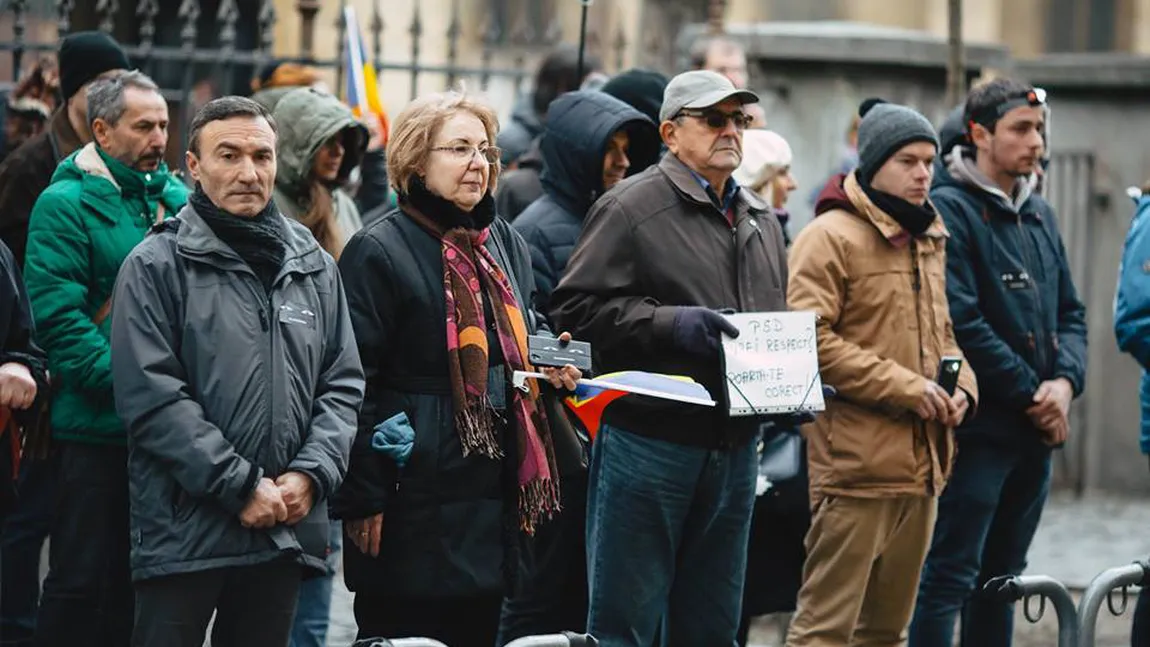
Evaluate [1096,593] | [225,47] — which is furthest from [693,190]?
[225,47]

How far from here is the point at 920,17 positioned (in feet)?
79.2

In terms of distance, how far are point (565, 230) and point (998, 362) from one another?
1613mm

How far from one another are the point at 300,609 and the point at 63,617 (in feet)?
4.05

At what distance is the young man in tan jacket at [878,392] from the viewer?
7.11 meters

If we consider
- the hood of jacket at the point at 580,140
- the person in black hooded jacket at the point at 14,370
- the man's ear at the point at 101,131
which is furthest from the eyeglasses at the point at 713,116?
the person in black hooded jacket at the point at 14,370

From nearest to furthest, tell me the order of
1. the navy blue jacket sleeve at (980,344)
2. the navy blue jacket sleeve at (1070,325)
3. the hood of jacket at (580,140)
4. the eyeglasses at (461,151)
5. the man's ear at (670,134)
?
the eyeglasses at (461,151), the man's ear at (670,134), the hood of jacket at (580,140), the navy blue jacket sleeve at (980,344), the navy blue jacket sleeve at (1070,325)

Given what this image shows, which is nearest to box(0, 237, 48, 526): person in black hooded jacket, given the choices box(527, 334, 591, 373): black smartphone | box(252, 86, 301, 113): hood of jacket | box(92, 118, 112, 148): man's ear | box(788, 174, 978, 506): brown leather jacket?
box(92, 118, 112, 148): man's ear

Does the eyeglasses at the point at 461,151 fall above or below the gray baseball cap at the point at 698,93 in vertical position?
below

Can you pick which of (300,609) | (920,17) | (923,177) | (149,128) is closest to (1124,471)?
(923,177)

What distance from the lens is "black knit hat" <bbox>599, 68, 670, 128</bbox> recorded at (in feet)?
26.1

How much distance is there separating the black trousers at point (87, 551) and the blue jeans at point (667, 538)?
141 centimetres

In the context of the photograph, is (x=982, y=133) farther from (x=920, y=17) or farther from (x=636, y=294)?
(x=920, y=17)

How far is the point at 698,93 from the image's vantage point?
652cm

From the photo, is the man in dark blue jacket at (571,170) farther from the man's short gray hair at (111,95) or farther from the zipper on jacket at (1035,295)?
the zipper on jacket at (1035,295)
